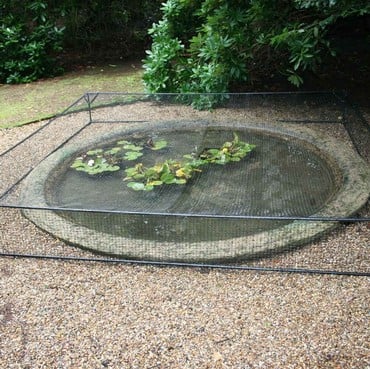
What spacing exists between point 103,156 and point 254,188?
1389 millimetres

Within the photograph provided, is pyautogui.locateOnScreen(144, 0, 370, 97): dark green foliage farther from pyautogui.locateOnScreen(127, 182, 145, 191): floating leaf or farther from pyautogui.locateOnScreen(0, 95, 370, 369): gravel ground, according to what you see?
pyautogui.locateOnScreen(0, 95, 370, 369): gravel ground

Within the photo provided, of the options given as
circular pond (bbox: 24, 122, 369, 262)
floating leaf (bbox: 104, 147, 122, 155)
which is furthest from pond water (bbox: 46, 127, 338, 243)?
floating leaf (bbox: 104, 147, 122, 155)

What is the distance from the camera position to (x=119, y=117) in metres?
5.14

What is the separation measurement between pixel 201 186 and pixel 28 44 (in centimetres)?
616

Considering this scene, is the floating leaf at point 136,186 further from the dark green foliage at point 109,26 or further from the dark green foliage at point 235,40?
the dark green foliage at point 109,26

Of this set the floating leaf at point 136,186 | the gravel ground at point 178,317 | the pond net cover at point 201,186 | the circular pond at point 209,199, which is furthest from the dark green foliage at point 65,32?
the gravel ground at point 178,317

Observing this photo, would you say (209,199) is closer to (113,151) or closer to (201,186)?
(201,186)

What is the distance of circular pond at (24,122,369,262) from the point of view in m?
2.86

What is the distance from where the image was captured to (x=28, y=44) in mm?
8312

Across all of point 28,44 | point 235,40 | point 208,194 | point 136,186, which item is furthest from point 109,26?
point 208,194

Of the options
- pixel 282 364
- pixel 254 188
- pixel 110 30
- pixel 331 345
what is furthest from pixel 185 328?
pixel 110 30

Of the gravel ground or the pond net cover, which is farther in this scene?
the pond net cover

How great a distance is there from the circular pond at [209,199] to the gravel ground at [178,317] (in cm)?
14

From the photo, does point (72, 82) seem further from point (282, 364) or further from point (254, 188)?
point (282, 364)
